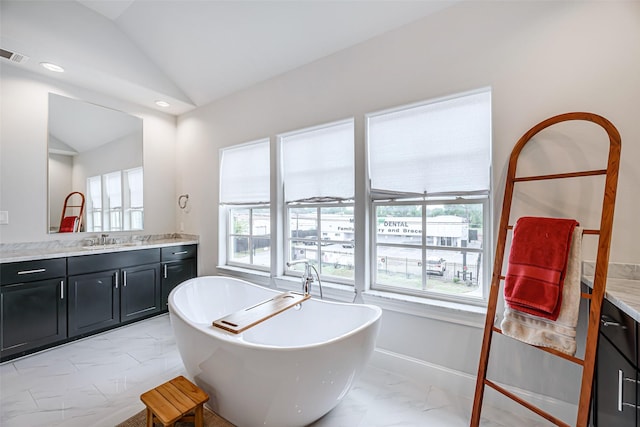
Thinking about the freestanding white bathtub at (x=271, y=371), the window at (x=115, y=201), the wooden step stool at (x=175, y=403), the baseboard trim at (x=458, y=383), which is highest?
the window at (x=115, y=201)

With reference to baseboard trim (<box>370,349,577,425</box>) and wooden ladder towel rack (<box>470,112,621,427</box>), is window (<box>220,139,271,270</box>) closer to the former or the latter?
baseboard trim (<box>370,349,577,425</box>)

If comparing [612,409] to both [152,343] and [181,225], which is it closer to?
[152,343]

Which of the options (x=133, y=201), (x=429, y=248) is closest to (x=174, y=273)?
(x=133, y=201)

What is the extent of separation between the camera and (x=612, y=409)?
1185 millimetres

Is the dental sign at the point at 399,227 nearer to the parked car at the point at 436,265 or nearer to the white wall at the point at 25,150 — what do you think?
the parked car at the point at 436,265

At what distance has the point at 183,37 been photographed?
279cm

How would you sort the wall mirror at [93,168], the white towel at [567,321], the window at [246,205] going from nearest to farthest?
1. the white towel at [567,321]
2. the wall mirror at [93,168]
3. the window at [246,205]

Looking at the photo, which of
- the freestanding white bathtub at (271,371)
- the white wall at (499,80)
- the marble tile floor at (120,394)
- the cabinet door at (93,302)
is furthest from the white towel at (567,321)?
the cabinet door at (93,302)

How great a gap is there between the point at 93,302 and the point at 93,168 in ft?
4.81

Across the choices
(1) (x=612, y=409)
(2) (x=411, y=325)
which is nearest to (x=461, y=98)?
(2) (x=411, y=325)

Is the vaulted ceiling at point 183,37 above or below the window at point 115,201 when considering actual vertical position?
above

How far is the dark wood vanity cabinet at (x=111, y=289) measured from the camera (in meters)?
2.64

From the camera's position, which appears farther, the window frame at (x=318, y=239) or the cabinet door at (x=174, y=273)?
the cabinet door at (x=174, y=273)

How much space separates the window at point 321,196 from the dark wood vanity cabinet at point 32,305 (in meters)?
2.11
